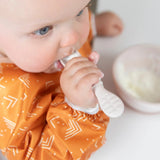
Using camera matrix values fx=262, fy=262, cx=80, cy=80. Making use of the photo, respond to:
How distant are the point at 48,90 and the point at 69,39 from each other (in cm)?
17

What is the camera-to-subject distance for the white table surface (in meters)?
0.63

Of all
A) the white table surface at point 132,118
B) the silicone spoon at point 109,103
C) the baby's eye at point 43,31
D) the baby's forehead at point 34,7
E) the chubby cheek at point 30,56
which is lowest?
the white table surface at point 132,118

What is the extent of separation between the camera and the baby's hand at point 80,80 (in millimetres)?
527

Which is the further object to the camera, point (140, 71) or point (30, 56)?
point (140, 71)

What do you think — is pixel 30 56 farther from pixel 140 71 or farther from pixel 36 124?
pixel 140 71

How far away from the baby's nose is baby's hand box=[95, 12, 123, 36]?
0.33m

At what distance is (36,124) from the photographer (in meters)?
0.61

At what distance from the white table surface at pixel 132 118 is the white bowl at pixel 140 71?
0.15ft

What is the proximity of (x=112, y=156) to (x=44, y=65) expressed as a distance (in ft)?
0.88

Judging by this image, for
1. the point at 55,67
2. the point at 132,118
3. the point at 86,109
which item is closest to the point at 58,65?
the point at 55,67

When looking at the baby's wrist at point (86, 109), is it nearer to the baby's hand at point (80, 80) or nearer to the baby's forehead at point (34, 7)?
the baby's hand at point (80, 80)

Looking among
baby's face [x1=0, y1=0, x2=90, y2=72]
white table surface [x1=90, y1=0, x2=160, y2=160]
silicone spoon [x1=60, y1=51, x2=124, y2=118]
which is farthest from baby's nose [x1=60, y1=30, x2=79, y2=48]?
white table surface [x1=90, y1=0, x2=160, y2=160]

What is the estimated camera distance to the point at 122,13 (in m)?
0.92

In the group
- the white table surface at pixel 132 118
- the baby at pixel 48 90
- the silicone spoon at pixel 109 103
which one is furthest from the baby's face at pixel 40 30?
the white table surface at pixel 132 118
